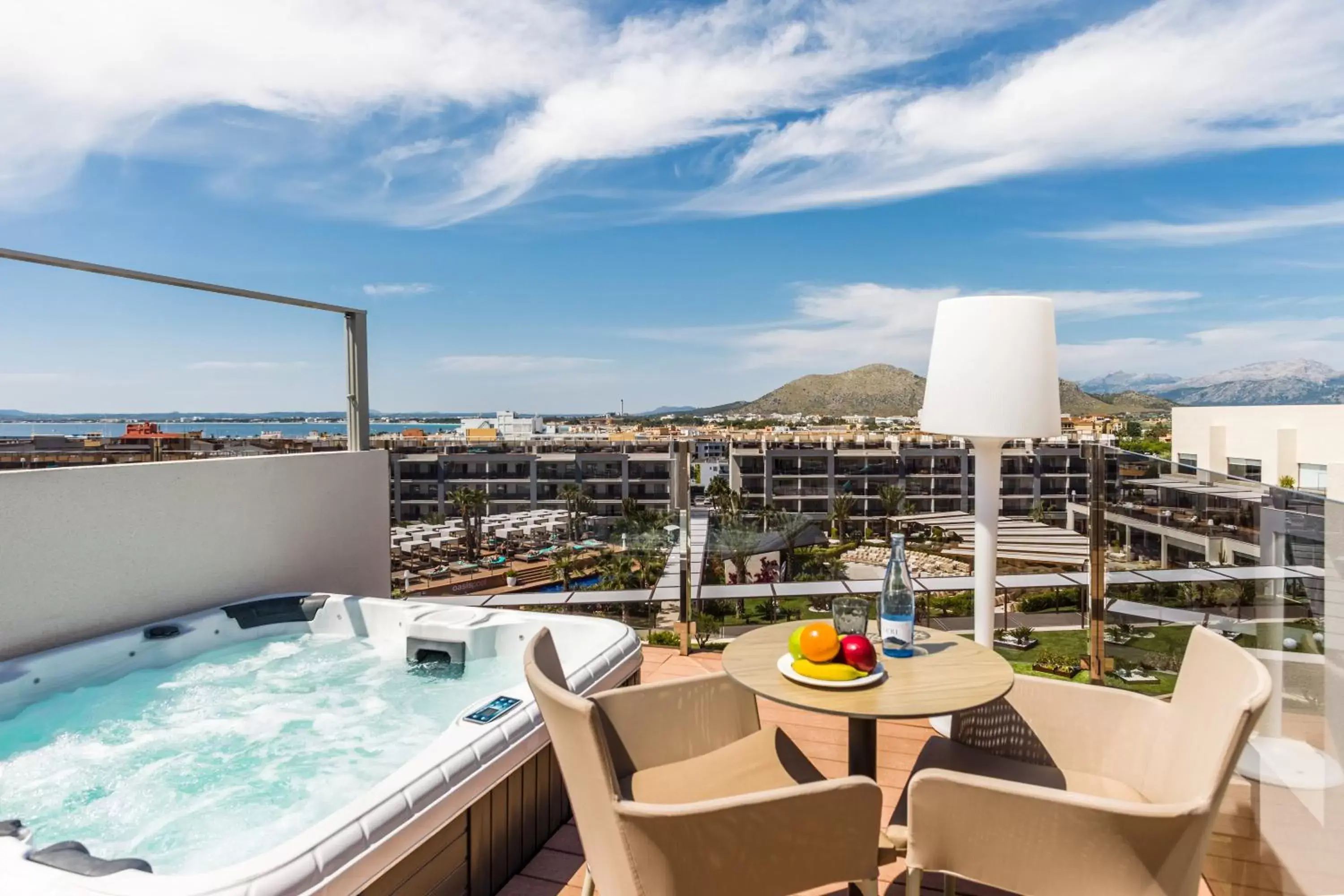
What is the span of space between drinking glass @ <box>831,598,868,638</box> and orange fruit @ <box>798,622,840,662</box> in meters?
0.14

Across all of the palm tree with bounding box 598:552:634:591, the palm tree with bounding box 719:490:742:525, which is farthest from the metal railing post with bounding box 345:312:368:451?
the palm tree with bounding box 719:490:742:525

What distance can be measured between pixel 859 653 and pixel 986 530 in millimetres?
1366

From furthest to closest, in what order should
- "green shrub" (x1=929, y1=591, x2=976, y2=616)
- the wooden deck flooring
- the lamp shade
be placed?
1. "green shrub" (x1=929, y1=591, x2=976, y2=616)
2. the lamp shade
3. the wooden deck flooring

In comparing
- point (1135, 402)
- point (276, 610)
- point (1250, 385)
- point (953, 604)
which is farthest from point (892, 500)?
point (1250, 385)

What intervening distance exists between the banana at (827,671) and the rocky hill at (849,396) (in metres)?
7.52

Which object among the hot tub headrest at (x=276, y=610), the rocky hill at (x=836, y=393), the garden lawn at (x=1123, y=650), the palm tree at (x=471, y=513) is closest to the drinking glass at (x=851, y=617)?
the garden lawn at (x=1123, y=650)

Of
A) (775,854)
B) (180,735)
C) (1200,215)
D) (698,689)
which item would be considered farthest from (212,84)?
(1200,215)

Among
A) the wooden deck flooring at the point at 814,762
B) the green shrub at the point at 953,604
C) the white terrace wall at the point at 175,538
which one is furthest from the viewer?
the green shrub at the point at 953,604

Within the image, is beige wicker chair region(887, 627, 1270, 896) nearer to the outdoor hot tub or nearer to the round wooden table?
the round wooden table

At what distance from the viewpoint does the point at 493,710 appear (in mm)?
1976

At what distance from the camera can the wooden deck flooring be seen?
183 cm

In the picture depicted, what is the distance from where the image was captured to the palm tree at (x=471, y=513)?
14.2ft

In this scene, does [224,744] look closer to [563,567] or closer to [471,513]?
[563,567]

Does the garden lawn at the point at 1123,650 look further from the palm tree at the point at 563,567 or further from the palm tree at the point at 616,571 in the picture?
the palm tree at the point at 563,567
